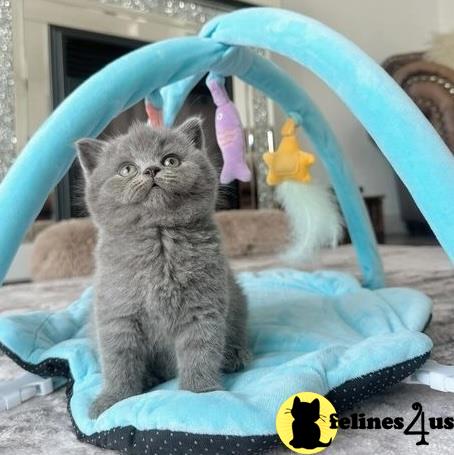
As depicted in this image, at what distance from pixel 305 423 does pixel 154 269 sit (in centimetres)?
28

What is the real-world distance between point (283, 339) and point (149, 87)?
51 centimetres

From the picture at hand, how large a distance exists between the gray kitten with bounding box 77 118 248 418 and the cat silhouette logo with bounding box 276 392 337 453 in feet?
0.41

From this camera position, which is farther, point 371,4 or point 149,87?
point 371,4

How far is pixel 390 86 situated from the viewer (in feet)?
2.30

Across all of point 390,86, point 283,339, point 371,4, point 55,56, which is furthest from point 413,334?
point 371,4

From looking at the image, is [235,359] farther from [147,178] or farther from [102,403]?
[147,178]

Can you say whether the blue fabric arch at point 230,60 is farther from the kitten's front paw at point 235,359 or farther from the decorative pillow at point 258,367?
the kitten's front paw at point 235,359

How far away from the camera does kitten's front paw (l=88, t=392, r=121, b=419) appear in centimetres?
67

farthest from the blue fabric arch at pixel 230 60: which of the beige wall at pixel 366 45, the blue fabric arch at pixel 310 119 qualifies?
the beige wall at pixel 366 45

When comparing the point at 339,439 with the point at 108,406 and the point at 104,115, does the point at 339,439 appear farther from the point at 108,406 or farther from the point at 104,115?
the point at 104,115

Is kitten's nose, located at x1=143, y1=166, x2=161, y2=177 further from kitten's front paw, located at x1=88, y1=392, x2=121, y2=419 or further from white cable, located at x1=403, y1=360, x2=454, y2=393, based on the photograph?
white cable, located at x1=403, y1=360, x2=454, y2=393

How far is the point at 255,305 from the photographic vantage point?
3.95 feet

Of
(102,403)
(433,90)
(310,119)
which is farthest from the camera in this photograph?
(433,90)

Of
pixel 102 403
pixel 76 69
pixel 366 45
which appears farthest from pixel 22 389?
pixel 366 45
